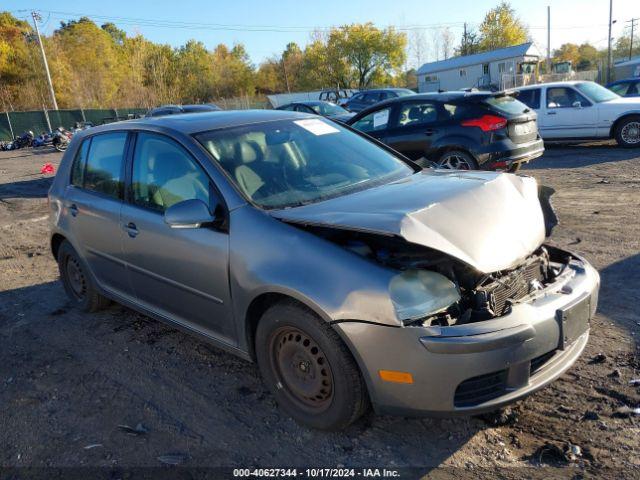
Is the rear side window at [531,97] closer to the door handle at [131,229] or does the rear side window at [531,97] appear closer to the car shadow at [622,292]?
the car shadow at [622,292]

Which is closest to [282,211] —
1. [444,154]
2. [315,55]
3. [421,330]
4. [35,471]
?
[421,330]

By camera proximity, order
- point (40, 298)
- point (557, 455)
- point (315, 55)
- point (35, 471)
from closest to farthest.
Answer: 1. point (557, 455)
2. point (35, 471)
3. point (40, 298)
4. point (315, 55)

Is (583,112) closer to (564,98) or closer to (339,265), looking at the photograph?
(564,98)

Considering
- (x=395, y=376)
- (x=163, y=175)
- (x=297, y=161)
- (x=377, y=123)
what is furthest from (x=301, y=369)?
(x=377, y=123)

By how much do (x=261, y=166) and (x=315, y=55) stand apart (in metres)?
73.9

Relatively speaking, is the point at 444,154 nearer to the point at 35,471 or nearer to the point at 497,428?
the point at 497,428

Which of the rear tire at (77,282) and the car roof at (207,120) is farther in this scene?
the rear tire at (77,282)

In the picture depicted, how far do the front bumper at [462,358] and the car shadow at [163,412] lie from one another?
1.21ft

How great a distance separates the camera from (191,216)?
10.3 ft

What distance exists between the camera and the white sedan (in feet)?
39.5

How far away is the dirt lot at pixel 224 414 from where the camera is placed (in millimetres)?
2684

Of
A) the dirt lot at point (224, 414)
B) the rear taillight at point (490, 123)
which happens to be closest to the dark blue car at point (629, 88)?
the rear taillight at point (490, 123)

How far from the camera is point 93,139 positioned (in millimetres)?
4598

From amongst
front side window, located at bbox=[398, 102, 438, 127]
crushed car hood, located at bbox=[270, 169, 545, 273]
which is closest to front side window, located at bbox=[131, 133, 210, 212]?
crushed car hood, located at bbox=[270, 169, 545, 273]
